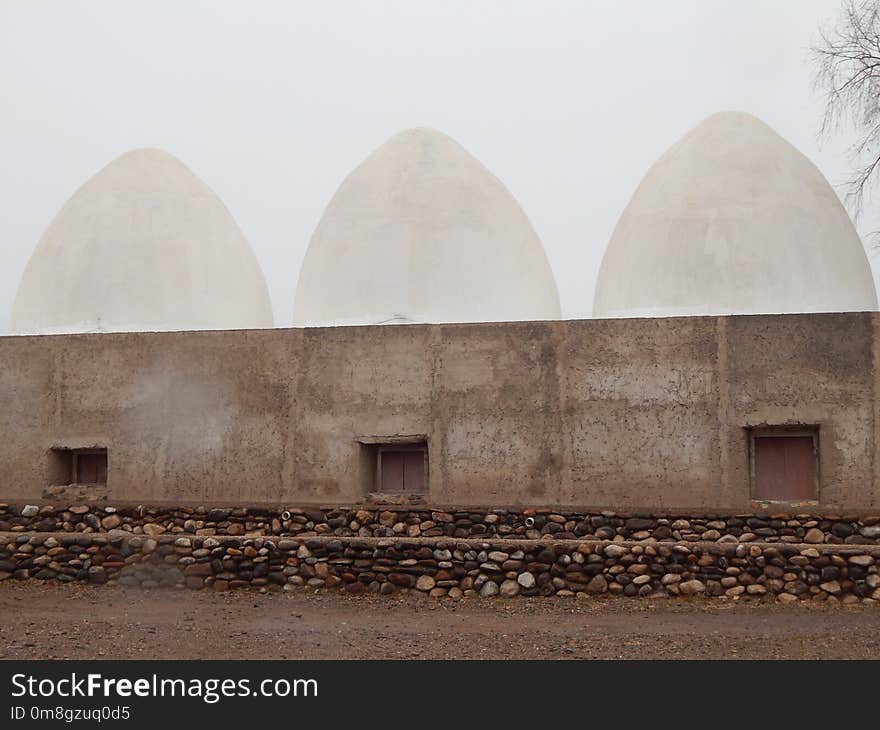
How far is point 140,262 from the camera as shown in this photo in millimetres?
13500

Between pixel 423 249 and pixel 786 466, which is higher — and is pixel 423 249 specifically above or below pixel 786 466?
above

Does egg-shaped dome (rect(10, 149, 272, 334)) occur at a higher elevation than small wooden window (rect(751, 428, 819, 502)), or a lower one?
higher

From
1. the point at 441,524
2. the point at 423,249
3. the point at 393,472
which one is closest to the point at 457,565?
the point at 441,524

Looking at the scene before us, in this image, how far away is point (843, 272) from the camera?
12289 millimetres

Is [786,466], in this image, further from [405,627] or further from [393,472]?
[405,627]

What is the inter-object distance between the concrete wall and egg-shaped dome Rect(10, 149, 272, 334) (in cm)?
111

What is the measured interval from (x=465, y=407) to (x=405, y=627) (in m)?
2.87

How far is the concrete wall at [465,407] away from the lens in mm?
10727

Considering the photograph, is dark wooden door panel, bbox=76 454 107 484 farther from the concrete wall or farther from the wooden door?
the wooden door

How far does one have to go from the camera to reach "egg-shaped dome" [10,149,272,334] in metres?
13.4

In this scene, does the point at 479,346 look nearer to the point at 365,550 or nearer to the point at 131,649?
the point at 365,550

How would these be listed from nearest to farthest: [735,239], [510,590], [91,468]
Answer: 1. [510,590]
2. [735,239]
3. [91,468]

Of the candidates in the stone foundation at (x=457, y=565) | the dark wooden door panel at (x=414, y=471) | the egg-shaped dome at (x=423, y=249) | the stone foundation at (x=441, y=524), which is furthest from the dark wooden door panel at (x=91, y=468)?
the dark wooden door panel at (x=414, y=471)

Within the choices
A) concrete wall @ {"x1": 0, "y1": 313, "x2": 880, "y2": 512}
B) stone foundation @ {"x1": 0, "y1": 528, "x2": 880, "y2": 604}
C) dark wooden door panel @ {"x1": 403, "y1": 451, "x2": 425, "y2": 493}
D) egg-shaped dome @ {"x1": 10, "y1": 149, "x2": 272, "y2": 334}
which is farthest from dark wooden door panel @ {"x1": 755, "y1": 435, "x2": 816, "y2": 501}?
egg-shaped dome @ {"x1": 10, "y1": 149, "x2": 272, "y2": 334}
